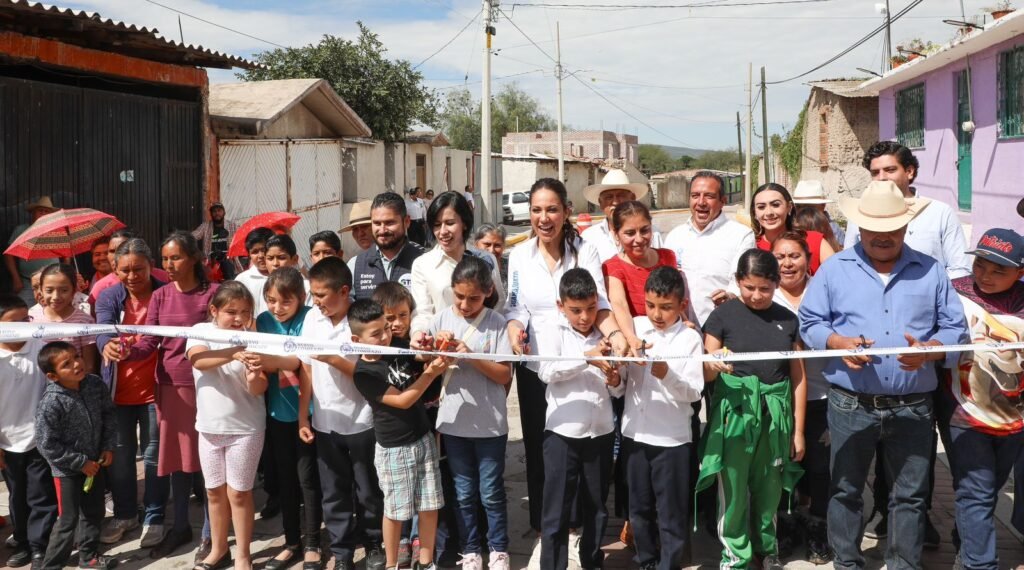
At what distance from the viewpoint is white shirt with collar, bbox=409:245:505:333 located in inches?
171

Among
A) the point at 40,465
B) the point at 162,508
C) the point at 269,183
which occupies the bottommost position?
the point at 162,508

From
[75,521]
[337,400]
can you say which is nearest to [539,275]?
[337,400]

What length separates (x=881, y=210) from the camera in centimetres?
380

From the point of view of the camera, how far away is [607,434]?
4.04 m

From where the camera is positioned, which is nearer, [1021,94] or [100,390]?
[100,390]

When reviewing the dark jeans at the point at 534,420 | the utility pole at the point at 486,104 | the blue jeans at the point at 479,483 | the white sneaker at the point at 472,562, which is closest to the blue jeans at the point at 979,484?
the dark jeans at the point at 534,420

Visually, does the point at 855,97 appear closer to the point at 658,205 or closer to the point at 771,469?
the point at 771,469

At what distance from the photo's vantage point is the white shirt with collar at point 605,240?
15.8ft

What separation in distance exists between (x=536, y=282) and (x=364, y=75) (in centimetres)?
1861

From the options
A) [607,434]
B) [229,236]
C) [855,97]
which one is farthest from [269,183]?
[855,97]

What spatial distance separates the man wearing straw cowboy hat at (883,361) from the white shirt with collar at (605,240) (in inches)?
43.9

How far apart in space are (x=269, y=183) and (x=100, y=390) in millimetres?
10099

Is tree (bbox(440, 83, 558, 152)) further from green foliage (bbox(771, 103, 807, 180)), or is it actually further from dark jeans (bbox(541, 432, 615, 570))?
dark jeans (bbox(541, 432, 615, 570))

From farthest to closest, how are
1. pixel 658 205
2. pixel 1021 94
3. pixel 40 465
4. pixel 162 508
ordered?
1. pixel 658 205
2. pixel 1021 94
3. pixel 162 508
4. pixel 40 465
